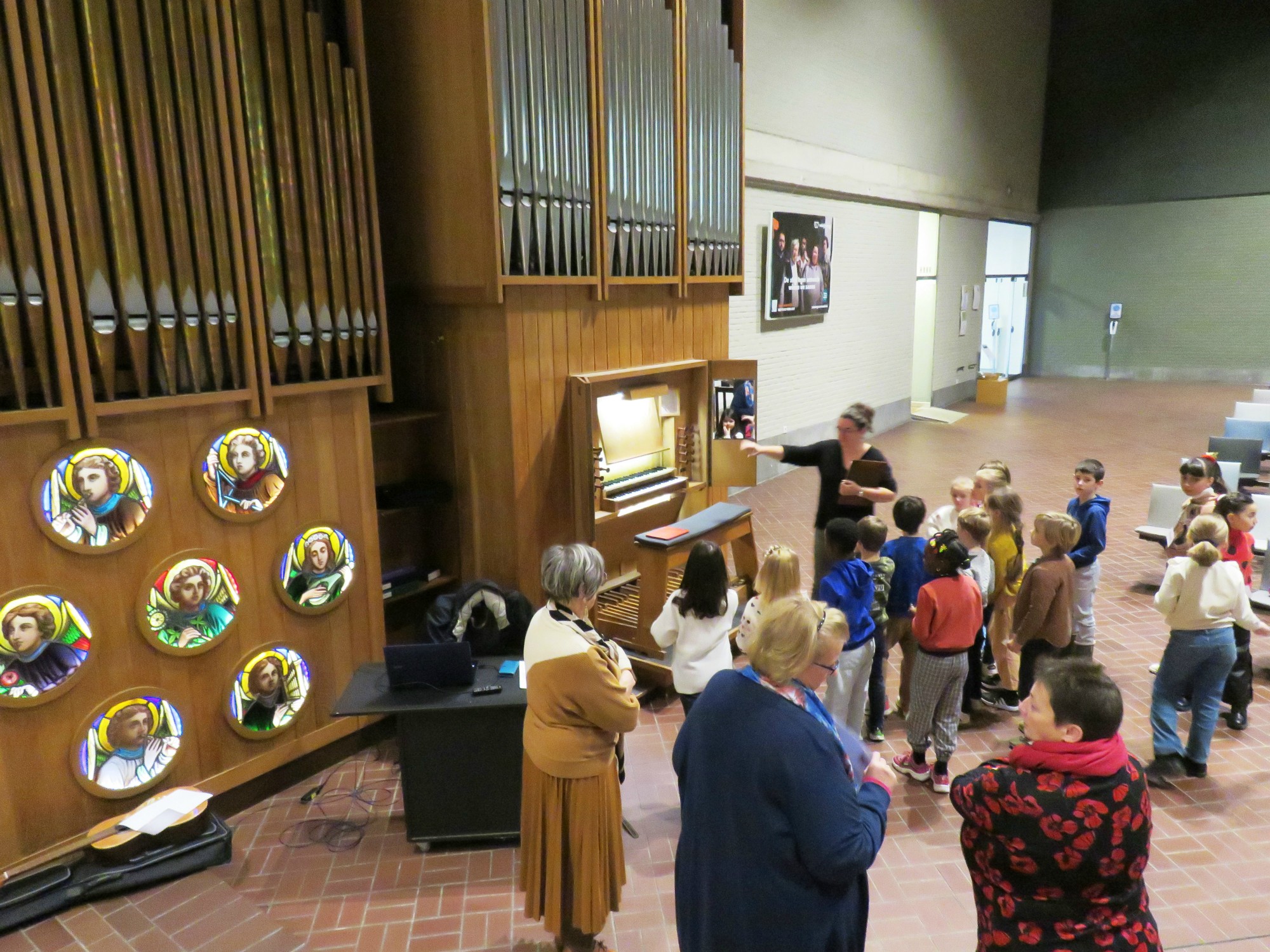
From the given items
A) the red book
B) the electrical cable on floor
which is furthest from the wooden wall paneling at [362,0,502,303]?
the electrical cable on floor

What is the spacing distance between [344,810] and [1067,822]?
11.9 feet

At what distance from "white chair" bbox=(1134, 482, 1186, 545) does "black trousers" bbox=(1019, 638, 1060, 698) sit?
10.7 feet

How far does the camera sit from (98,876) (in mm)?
3689

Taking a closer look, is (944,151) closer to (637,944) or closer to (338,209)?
(338,209)

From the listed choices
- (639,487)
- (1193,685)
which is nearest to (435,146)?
(639,487)

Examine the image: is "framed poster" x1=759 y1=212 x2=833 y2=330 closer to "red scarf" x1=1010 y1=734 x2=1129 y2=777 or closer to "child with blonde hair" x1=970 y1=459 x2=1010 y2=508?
"child with blonde hair" x1=970 y1=459 x2=1010 y2=508

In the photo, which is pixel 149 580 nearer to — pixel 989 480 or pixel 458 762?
pixel 458 762

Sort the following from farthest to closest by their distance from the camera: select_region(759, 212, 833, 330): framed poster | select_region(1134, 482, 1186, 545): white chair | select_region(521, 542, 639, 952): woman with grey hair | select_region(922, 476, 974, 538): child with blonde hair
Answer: select_region(759, 212, 833, 330): framed poster < select_region(1134, 482, 1186, 545): white chair < select_region(922, 476, 974, 538): child with blonde hair < select_region(521, 542, 639, 952): woman with grey hair

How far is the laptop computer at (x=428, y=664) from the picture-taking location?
13.4 feet

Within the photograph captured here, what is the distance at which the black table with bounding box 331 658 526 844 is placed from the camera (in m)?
4.09

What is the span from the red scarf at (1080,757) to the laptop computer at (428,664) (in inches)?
102

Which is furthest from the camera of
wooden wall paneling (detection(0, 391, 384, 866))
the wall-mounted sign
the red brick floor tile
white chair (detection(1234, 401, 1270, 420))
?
white chair (detection(1234, 401, 1270, 420))

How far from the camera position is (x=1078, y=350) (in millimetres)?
22641

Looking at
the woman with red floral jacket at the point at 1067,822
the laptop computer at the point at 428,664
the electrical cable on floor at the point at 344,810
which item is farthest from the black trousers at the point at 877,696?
the electrical cable on floor at the point at 344,810
